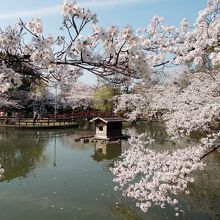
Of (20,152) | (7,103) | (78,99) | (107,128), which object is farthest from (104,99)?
(20,152)

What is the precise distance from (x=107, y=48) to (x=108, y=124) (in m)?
22.6

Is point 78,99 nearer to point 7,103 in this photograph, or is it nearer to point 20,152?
point 7,103

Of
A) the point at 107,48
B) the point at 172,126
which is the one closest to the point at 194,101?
the point at 172,126

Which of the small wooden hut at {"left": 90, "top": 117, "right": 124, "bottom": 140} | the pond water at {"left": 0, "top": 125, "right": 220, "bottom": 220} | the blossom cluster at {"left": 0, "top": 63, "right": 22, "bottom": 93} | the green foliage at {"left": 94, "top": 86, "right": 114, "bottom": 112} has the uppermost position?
the green foliage at {"left": 94, "top": 86, "right": 114, "bottom": 112}

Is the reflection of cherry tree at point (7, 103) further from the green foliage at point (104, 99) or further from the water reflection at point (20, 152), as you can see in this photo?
the green foliage at point (104, 99)

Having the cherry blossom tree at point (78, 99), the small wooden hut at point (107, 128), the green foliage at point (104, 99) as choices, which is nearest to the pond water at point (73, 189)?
the small wooden hut at point (107, 128)

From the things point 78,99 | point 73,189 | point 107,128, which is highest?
point 78,99

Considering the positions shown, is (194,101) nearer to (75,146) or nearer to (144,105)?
(75,146)

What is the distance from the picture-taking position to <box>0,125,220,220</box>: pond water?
10.1 metres

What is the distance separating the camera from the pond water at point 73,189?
10.1m

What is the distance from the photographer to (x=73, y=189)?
12.6 metres

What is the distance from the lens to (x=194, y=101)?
13414 mm

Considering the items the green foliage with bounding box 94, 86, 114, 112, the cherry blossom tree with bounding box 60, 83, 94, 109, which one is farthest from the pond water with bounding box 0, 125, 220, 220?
the cherry blossom tree with bounding box 60, 83, 94, 109

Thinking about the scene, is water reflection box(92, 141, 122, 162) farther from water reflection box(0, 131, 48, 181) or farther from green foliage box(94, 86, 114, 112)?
green foliage box(94, 86, 114, 112)
